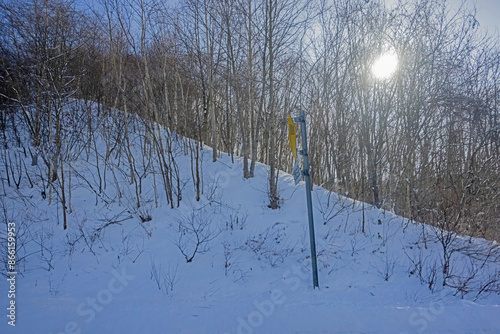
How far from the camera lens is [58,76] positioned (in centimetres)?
838

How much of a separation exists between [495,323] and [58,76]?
1099 cm

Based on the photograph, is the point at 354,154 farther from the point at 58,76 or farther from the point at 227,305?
the point at 58,76

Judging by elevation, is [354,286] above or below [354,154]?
below

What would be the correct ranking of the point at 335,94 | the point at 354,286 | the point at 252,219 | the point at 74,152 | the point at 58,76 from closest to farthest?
the point at 354,286
the point at 252,219
the point at 58,76
the point at 335,94
the point at 74,152

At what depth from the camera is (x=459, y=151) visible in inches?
492

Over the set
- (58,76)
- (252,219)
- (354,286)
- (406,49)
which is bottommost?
(354,286)

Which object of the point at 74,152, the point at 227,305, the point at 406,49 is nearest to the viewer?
the point at 227,305

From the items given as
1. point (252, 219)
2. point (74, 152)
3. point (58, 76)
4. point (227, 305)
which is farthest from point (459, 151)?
point (74, 152)

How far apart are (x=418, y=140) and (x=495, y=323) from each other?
744 centimetres

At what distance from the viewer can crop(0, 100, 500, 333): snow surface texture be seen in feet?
12.4

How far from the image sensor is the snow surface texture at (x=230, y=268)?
12.4 feet

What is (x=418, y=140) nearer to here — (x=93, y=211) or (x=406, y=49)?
(x=406, y=49)

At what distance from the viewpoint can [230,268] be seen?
5.73 metres

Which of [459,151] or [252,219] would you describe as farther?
[459,151]
